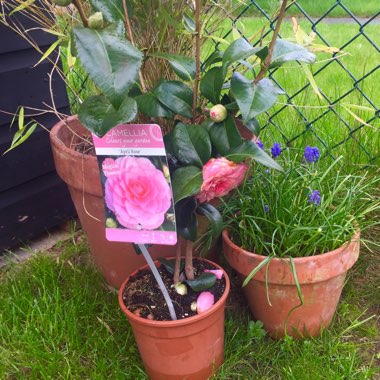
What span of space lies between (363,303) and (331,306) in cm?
20

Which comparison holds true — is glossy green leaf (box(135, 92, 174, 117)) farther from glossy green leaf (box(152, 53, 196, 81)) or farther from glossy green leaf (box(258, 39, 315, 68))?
glossy green leaf (box(258, 39, 315, 68))

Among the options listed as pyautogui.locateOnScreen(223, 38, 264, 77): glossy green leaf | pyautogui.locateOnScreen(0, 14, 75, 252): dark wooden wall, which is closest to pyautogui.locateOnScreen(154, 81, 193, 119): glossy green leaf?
pyautogui.locateOnScreen(223, 38, 264, 77): glossy green leaf

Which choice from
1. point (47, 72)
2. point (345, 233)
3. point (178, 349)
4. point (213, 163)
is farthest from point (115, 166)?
point (47, 72)

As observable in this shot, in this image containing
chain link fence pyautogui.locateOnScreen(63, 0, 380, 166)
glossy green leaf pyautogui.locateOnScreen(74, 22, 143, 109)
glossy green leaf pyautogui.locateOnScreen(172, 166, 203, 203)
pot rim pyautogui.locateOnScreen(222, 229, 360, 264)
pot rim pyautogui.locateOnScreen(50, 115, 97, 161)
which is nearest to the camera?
glossy green leaf pyautogui.locateOnScreen(74, 22, 143, 109)

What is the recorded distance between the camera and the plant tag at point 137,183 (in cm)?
103

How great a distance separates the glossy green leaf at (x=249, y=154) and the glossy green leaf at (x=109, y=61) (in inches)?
12.9

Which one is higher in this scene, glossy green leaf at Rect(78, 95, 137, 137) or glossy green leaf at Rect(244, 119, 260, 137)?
glossy green leaf at Rect(78, 95, 137, 137)

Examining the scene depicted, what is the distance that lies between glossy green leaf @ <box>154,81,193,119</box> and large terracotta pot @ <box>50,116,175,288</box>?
0.33 meters

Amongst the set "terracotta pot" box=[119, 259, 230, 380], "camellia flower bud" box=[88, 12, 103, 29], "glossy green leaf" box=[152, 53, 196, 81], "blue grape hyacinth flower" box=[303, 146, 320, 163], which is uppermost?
"camellia flower bud" box=[88, 12, 103, 29]

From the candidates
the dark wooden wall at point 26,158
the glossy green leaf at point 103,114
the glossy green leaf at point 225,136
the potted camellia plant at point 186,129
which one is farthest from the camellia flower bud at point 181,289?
the dark wooden wall at point 26,158

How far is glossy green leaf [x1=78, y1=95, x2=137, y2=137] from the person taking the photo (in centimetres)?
95

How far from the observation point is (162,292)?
1.27 meters

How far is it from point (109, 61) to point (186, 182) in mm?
340

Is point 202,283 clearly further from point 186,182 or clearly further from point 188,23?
point 188,23
